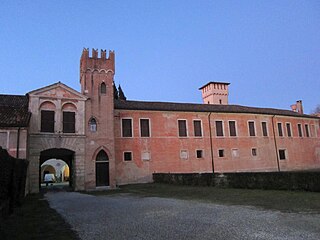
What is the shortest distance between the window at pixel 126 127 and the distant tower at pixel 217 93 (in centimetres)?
2534

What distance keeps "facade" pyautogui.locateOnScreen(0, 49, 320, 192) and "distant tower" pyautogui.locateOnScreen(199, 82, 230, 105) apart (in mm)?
15004

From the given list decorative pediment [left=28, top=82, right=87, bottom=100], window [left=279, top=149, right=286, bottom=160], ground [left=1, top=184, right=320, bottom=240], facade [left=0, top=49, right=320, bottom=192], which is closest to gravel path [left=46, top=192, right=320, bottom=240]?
ground [left=1, top=184, right=320, bottom=240]

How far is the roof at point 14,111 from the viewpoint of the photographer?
19922 mm

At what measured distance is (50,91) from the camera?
930 inches

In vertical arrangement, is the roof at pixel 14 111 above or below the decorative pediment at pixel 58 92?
below

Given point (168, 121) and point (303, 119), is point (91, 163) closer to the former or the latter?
point (168, 121)

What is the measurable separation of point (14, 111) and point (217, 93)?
1407 inches

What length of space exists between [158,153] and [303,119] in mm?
21803

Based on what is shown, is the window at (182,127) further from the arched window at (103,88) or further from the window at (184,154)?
the arched window at (103,88)

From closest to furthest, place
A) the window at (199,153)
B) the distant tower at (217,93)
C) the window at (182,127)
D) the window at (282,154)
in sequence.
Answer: the window at (182,127) < the window at (199,153) < the window at (282,154) < the distant tower at (217,93)

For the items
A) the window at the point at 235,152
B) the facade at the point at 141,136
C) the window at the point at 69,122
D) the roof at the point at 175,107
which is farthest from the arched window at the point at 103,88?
the window at the point at 235,152

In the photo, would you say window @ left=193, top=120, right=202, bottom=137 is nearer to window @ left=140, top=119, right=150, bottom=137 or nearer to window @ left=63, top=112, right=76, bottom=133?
window @ left=140, top=119, right=150, bottom=137

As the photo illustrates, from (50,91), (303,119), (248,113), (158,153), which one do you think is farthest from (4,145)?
(303,119)

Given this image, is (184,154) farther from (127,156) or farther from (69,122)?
(69,122)
